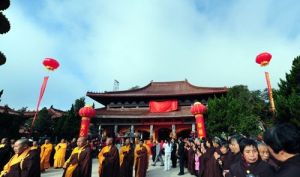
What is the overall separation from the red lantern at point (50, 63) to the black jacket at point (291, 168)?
12.9 meters

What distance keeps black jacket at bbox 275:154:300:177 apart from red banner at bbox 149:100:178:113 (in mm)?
22444

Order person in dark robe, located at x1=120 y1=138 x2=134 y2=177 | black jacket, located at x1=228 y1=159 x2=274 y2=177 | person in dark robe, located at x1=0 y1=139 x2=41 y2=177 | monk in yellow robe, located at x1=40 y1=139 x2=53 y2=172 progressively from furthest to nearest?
monk in yellow robe, located at x1=40 y1=139 x2=53 y2=172 → person in dark robe, located at x1=120 y1=138 x2=134 y2=177 → person in dark robe, located at x1=0 y1=139 x2=41 y2=177 → black jacket, located at x1=228 y1=159 x2=274 y2=177

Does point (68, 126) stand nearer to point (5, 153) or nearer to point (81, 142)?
point (5, 153)

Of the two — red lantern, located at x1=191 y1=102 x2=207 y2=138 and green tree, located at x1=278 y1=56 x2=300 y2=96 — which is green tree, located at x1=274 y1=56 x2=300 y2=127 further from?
red lantern, located at x1=191 y1=102 x2=207 y2=138

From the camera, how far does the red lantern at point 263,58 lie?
12.8 m

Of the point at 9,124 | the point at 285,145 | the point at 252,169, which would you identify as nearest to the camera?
the point at 285,145

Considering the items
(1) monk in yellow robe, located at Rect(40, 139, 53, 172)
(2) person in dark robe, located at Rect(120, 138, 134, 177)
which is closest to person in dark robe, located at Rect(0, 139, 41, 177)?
(2) person in dark robe, located at Rect(120, 138, 134, 177)

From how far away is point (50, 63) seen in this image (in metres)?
13.1

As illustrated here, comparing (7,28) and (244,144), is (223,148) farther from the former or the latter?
(7,28)

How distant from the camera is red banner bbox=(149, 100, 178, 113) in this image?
2428cm

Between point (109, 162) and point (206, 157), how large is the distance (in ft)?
8.14

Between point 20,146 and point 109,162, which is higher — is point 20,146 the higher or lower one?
the higher one

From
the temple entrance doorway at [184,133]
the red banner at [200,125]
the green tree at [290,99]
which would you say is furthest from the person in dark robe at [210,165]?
the temple entrance doorway at [184,133]

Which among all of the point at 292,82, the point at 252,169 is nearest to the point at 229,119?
the point at 292,82
